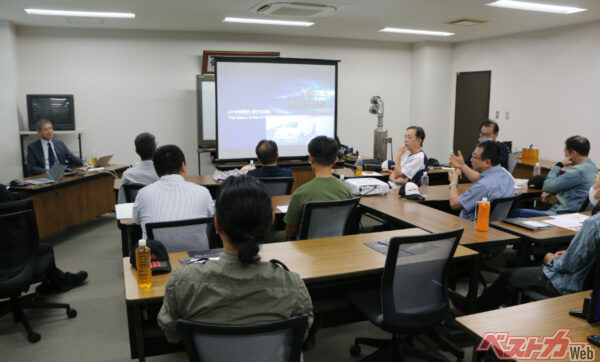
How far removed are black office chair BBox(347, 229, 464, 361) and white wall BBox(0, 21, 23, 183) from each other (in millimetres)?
6164

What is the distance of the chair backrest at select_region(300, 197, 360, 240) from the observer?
9.13 feet

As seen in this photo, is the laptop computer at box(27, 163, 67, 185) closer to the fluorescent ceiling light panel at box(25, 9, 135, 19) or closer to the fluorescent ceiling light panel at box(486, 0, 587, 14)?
the fluorescent ceiling light panel at box(25, 9, 135, 19)

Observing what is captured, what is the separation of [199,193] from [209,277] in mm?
1419

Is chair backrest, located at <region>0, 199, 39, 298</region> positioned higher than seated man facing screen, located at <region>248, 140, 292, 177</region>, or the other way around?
seated man facing screen, located at <region>248, 140, 292, 177</region>

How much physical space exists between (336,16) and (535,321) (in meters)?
5.21

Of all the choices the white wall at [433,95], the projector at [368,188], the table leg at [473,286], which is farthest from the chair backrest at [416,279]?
the white wall at [433,95]

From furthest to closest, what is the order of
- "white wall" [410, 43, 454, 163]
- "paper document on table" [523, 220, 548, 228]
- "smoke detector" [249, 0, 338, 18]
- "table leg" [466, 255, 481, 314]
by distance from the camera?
"white wall" [410, 43, 454, 163] → "smoke detector" [249, 0, 338, 18] → "paper document on table" [523, 220, 548, 228] → "table leg" [466, 255, 481, 314]

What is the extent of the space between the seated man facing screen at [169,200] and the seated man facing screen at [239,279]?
1.30 m

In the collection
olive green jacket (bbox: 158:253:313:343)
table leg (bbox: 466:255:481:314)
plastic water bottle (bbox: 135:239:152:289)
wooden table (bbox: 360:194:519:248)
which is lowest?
table leg (bbox: 466:255:481:314)

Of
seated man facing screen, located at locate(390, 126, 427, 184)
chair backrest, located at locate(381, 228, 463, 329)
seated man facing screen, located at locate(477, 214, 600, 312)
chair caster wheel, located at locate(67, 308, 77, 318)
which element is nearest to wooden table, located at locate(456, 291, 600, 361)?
seated man facing screen, located at locate(477, 214, 600, 312)

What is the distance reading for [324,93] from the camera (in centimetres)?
720

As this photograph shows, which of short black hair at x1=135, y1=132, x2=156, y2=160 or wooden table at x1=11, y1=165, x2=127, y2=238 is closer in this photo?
short black hair at x1=135, y1=132, x2=156, y2=160

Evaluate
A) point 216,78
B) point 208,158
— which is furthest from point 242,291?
point 208,158

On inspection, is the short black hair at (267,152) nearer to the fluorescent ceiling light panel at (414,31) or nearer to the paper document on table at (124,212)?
the paper document on table at (124,212)
